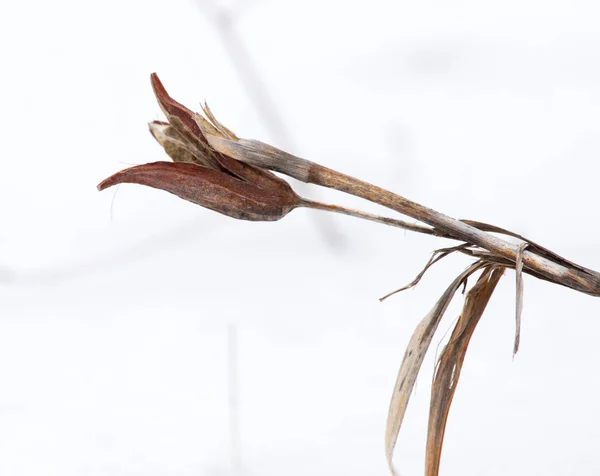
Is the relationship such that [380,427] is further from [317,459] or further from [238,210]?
[238,210]

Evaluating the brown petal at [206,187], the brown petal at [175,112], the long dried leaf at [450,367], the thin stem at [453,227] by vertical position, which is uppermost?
the brown petal at [175,112]

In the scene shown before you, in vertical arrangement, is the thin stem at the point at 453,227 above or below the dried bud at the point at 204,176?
below

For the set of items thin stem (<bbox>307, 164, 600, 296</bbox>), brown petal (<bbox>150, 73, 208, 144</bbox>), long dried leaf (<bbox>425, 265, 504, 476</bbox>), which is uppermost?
brown petal (<bbox>150, 73, 208, 144</bbox>)

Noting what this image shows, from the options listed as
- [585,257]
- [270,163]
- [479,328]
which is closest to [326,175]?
[270,163]
